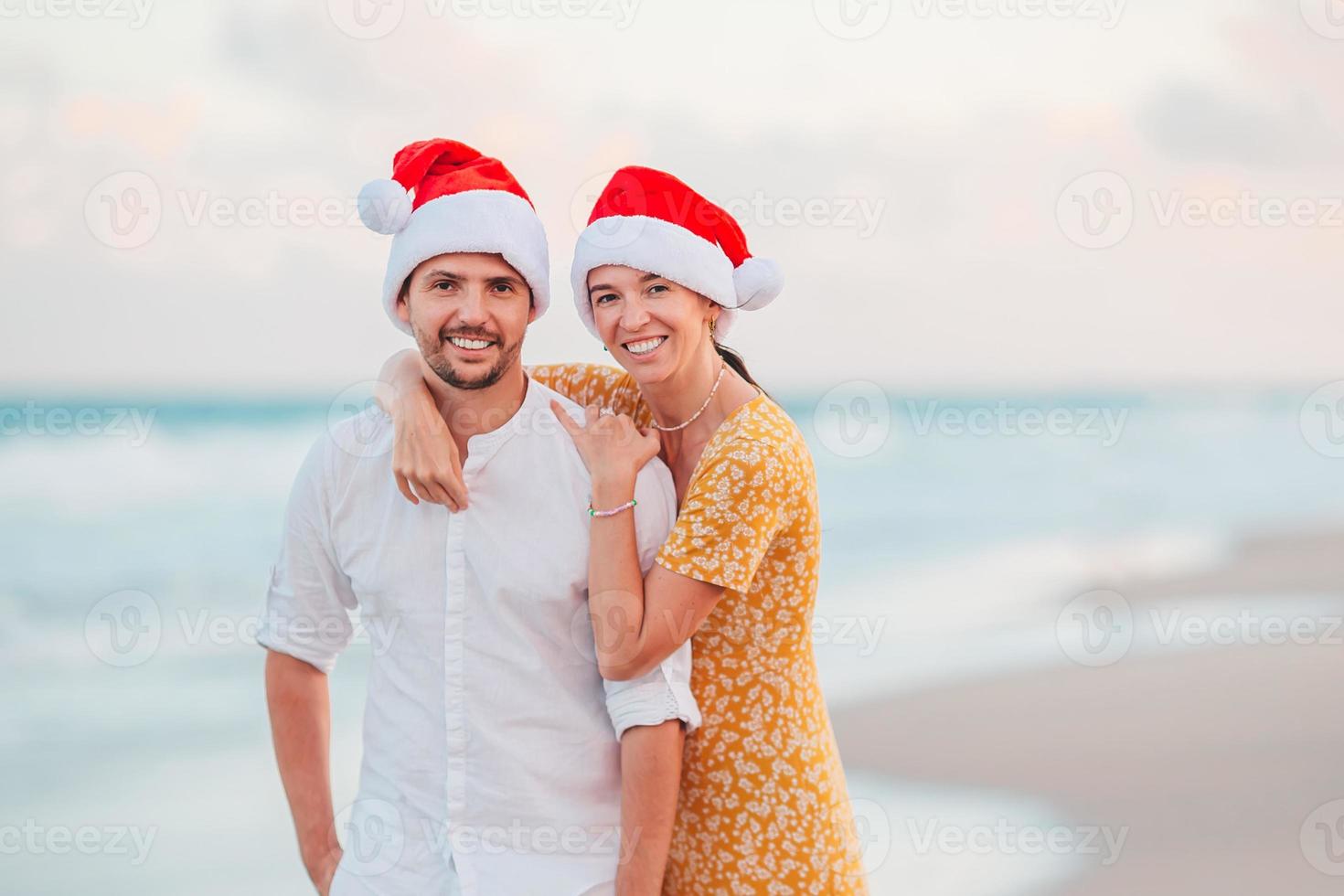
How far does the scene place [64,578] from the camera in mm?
10172

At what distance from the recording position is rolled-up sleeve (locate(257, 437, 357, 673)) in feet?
7.72

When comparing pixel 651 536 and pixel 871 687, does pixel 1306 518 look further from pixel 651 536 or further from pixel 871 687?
pixel 651 536

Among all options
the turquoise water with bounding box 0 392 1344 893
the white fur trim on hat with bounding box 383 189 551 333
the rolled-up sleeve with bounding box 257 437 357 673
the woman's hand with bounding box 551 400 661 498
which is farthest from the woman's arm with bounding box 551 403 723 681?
the turquoise water with bounding box 0 392 1344 893

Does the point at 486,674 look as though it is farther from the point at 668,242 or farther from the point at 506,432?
the point at 668,242

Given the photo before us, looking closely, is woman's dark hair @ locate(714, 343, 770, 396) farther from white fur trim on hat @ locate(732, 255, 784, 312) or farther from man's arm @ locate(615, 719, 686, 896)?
man's arm @ locate(615, 719, 686, 896)

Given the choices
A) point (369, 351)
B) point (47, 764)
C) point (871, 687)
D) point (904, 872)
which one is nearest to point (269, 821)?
point (47, 764)

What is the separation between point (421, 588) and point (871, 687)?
5.17 meters

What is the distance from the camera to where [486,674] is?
224 centimetres

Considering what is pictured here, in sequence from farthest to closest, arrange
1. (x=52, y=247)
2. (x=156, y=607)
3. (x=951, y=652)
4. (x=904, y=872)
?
1. (x=52, y=247)
2. (x=156, y=607)
3. (x=951, y=652)
4. (x=904, y=872)

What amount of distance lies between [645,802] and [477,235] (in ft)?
3.46

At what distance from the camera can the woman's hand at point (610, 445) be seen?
2.25 meters

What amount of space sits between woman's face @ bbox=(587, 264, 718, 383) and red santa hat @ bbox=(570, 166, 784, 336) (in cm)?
3

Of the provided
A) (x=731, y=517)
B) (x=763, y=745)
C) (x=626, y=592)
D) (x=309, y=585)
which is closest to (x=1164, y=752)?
(x=763, y=745)

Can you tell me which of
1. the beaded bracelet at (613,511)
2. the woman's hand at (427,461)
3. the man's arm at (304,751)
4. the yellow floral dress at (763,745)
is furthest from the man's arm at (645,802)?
the man's arm at (304,751)
